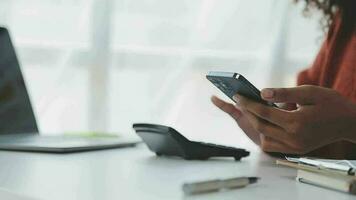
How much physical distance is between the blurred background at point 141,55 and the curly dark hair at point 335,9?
0.35m

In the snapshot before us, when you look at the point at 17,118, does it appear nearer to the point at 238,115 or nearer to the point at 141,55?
the point at 238,115

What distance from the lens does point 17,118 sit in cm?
101

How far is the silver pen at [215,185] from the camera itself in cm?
54

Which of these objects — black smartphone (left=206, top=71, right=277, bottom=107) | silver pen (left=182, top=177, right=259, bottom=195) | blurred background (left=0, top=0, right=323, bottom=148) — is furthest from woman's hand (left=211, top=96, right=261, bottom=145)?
blurred background (left=0, top=0, right=323, bottom=148)

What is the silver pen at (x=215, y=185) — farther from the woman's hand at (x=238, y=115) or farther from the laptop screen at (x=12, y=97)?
the laptop screen at (x=12, y=97)

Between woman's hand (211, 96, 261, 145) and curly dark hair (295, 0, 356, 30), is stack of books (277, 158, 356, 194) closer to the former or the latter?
woman's hand (211, 96, 261, 145)

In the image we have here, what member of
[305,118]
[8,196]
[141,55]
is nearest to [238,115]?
[305,118]

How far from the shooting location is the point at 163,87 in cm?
164

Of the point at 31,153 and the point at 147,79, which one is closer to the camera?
the point at 31,153

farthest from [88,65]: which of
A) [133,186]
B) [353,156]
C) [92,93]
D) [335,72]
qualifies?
[133,186]

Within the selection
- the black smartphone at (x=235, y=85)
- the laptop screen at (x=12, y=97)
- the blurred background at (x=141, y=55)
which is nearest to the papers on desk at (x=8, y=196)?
the black smartphone at (x=235, y=85)

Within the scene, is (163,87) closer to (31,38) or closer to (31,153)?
(31,38)

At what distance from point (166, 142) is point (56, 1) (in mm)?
754

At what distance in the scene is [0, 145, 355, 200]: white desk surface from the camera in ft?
1.80
